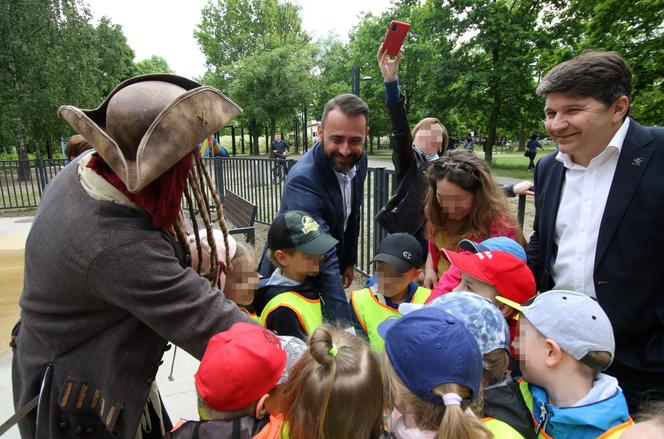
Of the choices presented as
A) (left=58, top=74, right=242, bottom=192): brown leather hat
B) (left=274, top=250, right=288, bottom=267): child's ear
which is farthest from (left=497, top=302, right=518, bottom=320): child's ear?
(left=58, top=74, right=242, bottom=192): brown leather hat

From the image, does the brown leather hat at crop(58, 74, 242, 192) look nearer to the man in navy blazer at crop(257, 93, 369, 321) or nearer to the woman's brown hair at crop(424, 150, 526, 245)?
the man in navy blazer at crop(257, 93, 369, 321)

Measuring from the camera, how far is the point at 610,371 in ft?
6.27

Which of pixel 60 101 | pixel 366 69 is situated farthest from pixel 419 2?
pixel 60 101

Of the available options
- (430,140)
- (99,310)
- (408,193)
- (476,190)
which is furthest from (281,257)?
(430,140)

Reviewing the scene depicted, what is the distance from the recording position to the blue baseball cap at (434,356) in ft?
4.25

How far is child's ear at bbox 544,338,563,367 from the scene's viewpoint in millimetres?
1480

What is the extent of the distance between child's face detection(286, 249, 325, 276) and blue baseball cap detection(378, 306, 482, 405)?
0.93 meters

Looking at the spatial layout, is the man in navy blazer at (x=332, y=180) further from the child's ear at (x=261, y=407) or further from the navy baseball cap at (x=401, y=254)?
the child's ear at (x=261, y=407)

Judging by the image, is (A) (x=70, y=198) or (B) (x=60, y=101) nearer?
(A) (x=70, y=198)

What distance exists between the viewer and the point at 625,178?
1748 mm

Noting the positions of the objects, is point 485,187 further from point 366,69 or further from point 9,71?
point 366,69

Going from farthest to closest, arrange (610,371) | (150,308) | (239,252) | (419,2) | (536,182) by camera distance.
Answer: (419,2)
(536,182)
(239,252)
(610,371)
(150,308)

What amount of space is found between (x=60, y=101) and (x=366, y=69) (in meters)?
22.6

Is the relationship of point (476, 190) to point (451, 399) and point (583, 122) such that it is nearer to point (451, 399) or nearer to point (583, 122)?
point (583, 122)
